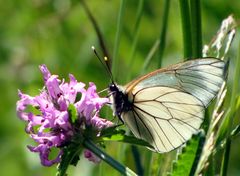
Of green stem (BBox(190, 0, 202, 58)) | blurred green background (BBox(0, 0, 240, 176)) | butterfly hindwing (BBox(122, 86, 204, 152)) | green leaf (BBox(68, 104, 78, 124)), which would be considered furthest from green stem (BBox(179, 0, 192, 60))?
blurred green background (BBox(0, 0, 240, 176))

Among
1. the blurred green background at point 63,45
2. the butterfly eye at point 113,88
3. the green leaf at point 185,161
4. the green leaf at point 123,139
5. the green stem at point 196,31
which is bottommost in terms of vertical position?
the green leaf at point 185,161

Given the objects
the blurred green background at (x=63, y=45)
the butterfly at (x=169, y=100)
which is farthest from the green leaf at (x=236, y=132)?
the blurred green background at (x=63, y=45)

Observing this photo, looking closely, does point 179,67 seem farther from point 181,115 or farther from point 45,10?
point 45,10

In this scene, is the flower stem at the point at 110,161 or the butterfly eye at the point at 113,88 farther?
the butterfly eye at the point at 113,88

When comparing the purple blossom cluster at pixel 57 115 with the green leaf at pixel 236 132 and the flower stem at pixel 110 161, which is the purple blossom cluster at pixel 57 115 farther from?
the green leaf at pixel 236 132

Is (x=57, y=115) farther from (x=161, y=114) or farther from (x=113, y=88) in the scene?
(x=161, y=114)

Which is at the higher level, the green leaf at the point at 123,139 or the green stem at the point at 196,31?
the green stem at the point at 196,31
